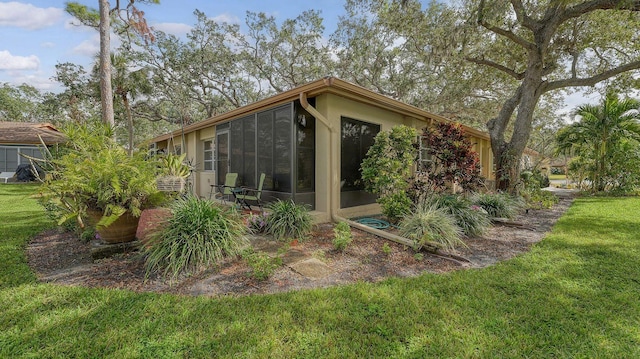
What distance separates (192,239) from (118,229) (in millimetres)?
1182

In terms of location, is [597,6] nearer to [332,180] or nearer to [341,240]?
[332,180]

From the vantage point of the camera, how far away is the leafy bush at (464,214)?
5.09 meters

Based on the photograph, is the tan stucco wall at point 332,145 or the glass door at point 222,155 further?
the glass door at point 222,155

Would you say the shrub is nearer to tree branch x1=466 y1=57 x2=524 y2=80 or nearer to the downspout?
the downspout

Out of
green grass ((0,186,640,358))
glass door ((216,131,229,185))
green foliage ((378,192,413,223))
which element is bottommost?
green grass ((0,186,640,358))

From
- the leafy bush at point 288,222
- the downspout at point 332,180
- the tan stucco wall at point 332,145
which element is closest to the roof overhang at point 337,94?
the tan stucco wall at point 332,145

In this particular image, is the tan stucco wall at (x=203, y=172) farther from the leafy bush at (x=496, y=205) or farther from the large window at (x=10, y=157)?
the large window at (x=10, y=157)

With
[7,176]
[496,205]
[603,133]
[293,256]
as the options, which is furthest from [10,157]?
[603,133]

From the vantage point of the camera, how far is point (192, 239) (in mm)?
3348

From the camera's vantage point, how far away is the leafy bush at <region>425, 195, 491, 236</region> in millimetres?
5088

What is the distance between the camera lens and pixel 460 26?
8680mm

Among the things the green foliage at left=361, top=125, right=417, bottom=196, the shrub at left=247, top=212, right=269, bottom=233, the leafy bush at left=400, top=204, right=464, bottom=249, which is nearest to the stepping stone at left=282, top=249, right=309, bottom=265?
the shrub at left=247, top=212, right=269, bottom=233

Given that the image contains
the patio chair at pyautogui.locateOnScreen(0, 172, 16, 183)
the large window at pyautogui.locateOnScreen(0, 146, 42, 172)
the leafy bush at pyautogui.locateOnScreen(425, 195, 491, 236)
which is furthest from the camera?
the large window at pyautogui.locateOnScreen(0, 146, 42, 172)

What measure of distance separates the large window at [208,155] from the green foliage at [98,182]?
221 inches
